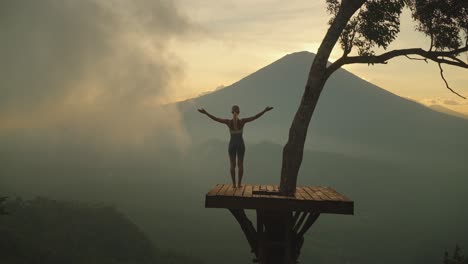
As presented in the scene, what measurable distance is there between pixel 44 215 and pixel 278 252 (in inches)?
4384

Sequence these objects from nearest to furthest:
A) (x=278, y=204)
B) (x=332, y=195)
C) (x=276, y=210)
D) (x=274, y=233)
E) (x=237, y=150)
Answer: (x=278, y=204), (x=332, y=195), (x=276, y=210), (x=274, y=233), (x=237, y=150)

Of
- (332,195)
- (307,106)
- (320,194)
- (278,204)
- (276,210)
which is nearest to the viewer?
(278,204)

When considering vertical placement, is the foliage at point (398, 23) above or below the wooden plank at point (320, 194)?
above

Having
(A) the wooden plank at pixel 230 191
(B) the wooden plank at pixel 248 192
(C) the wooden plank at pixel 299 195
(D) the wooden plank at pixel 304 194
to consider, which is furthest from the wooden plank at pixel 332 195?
(A) the wooden plank at pixel 230 191

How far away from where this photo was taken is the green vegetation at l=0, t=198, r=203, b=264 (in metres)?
95.7

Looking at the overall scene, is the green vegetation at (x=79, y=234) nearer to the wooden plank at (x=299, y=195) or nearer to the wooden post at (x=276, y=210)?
the wooden post at (x=276, y=210)

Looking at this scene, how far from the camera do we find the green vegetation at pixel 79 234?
9569 cm

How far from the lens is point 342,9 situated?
10.6 meters

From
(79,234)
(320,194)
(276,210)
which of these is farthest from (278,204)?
(79,234)

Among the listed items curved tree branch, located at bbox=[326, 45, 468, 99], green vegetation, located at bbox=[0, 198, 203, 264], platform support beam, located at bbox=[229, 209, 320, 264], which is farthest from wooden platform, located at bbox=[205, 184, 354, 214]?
green vegetation, located at bbox=[0, 198, 203, 264]

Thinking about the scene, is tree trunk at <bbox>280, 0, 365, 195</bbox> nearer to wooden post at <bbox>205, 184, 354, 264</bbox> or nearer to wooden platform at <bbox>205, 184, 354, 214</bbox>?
wooden post at <bbox>205, 184, 354, 264</bbox>

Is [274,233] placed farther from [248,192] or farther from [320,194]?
[320,194]

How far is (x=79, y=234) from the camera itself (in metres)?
109

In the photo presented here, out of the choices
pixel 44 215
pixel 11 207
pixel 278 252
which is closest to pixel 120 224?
pixel 44 215
